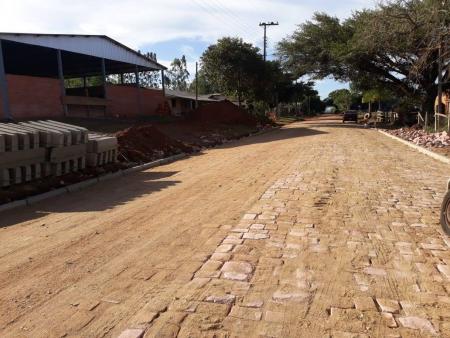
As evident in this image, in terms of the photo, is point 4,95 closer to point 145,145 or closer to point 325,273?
point 145,145

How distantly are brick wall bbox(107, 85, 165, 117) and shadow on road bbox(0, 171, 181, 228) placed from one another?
19.4 metres

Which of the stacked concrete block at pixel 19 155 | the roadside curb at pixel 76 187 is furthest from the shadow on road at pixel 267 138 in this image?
the stacked concrete block at pixel 19 155

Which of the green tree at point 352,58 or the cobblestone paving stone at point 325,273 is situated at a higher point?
the green tree at point 352,58

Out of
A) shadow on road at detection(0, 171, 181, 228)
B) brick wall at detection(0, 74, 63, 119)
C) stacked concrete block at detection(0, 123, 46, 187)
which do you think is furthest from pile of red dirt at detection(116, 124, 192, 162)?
brick wall at detection(0, 74, 63, 119)

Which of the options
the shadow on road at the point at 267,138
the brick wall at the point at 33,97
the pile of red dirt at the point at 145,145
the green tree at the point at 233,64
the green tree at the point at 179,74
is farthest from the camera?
the green tree at the point at 179,74

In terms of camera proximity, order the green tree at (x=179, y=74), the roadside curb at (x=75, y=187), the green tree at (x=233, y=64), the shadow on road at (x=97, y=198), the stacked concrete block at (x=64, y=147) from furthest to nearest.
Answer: the green tree at (x=179, y=74)
the green tree at (x=233, y=64)
the stacked concrete block at (x=64, y=147)
the roadside curb at (x=75, y=187)
the shadow on road at (x=97, y=198)

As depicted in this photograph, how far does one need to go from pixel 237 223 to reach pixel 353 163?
311 inches

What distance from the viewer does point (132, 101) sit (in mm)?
32875

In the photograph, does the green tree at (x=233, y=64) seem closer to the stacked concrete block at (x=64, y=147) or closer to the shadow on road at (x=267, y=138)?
the shadow on road at (x=267, y=138)

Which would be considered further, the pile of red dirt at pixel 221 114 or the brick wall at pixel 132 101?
the pile of red dirt at pixel 221 114

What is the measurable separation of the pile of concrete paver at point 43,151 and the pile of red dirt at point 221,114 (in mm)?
23525

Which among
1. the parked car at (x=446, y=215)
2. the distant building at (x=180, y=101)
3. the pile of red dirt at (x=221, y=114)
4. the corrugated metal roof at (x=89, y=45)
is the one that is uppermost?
the corrugated metal roof at (x=89, y=45)

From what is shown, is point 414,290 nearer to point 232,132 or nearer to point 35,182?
point 35,182

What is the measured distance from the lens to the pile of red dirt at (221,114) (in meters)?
36.9
